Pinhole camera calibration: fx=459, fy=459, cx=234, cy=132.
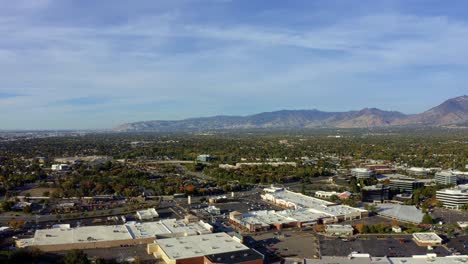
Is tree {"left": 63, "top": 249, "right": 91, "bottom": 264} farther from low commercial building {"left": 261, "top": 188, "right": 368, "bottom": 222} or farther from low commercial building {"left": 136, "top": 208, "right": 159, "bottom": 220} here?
low commercial building {"left": 261, "top": 188, "right": 368, "bottom": 222}

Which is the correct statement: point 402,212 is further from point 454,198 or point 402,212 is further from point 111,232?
point 111,232

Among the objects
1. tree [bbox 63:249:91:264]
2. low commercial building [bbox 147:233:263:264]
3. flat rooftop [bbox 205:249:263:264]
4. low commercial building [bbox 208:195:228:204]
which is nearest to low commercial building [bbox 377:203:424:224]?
low commercial building [bbox 208:195:228:204]

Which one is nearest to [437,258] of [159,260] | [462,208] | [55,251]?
[159,260]

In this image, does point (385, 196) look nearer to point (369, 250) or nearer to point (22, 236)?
point (369, 250)

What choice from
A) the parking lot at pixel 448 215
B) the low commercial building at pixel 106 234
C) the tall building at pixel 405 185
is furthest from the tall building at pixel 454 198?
the low commercial building at pixel 106 234

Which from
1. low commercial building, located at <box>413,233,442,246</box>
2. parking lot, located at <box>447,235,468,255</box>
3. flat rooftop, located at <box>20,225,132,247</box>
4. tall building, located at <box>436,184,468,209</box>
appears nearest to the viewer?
parking lot, located at <box>447,235,468,255</box>

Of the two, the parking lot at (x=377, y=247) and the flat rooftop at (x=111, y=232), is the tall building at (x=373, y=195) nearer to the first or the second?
the parking lot at (x=377, y=247)
